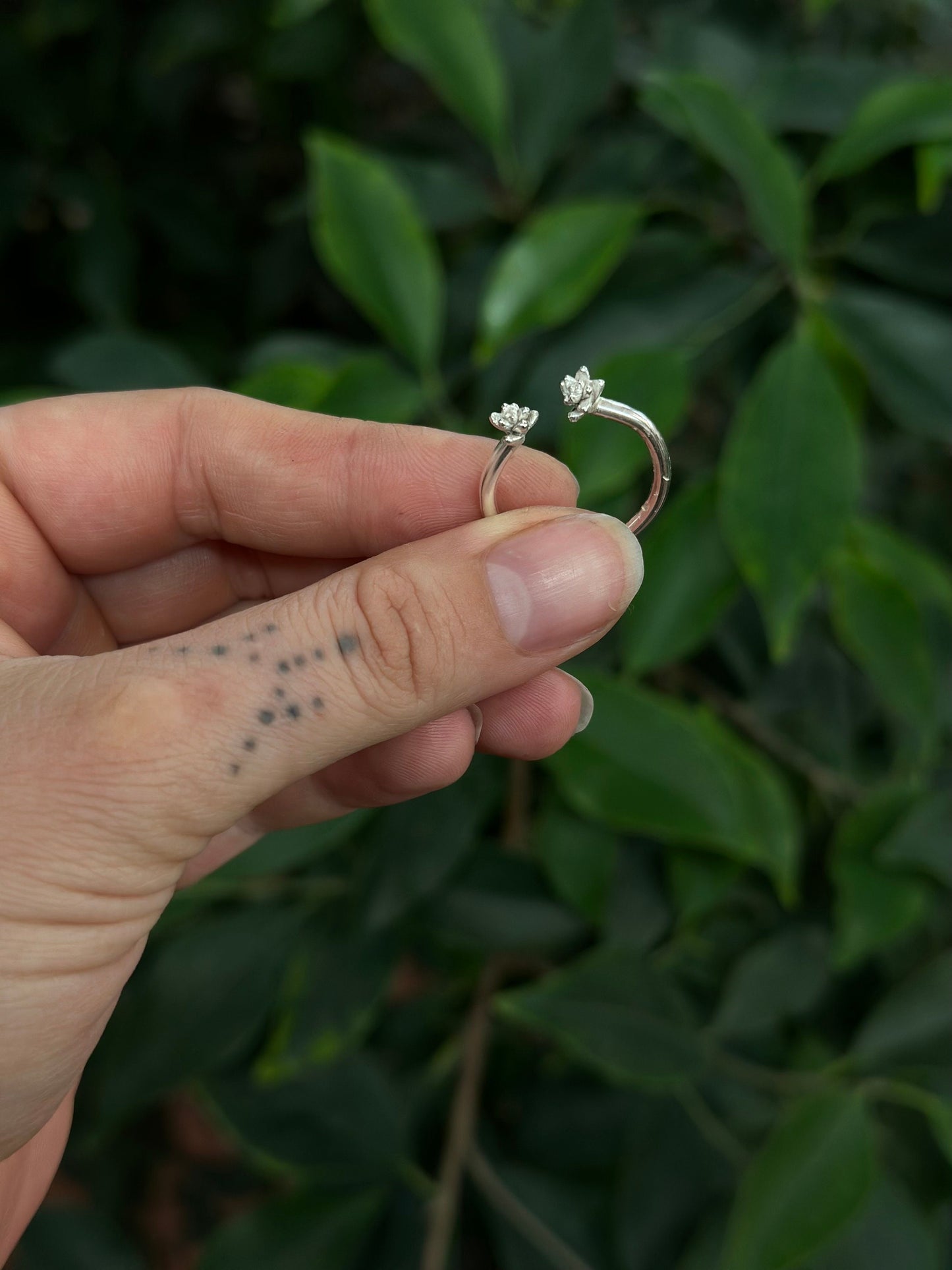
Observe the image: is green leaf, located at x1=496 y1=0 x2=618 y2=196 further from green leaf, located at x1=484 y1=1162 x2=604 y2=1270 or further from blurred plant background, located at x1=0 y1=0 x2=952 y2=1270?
green leaf, located at x1=484 y1=1162 x2=604 y2=1270

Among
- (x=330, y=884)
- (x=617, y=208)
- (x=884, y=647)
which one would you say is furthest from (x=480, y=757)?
(x=617, y=208)

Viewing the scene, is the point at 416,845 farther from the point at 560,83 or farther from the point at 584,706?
the point at 560,83

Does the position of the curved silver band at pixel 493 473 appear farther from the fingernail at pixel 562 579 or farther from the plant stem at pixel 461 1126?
the plant stem at pixel 461 1126

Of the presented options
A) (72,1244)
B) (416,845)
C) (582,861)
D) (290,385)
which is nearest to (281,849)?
(416,845)

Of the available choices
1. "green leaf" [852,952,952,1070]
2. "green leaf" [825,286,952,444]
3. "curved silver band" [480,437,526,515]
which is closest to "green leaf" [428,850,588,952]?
"green leaf" [852,952,952,1070]

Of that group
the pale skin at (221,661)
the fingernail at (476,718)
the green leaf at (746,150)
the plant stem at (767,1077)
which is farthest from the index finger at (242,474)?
the plant stem at (767,1077)

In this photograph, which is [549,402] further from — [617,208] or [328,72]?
[328,72]
